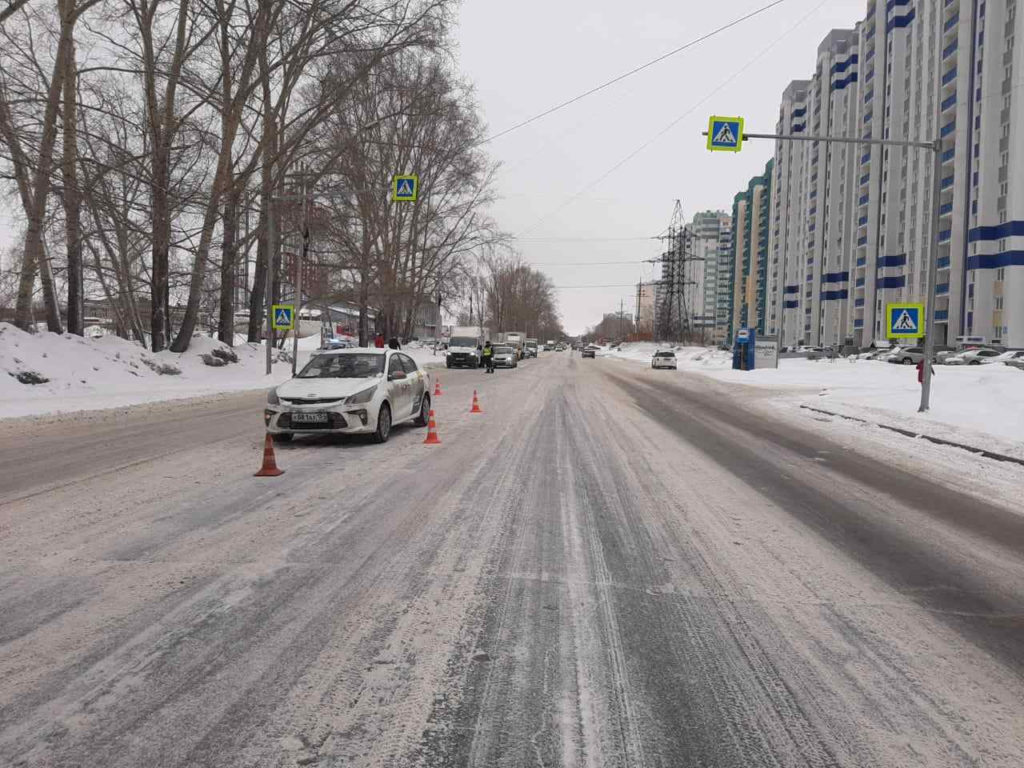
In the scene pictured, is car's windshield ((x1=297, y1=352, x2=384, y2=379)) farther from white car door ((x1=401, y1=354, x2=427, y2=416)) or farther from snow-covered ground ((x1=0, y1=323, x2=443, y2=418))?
snow-covered ground ((x1=0, y1=323, x2=443, y2=418))

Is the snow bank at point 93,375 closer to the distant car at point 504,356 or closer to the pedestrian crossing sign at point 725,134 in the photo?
the pedestrian crossing sign at point 725,134

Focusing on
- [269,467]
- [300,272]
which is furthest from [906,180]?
[269,467]

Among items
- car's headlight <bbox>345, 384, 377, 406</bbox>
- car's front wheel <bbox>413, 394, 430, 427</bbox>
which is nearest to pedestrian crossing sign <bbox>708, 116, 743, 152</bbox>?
car's front wheel <bbox>413, 394, 430, 427</bbox>

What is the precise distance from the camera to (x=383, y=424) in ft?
35.4

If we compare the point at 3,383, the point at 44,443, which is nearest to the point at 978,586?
the point at 44,443

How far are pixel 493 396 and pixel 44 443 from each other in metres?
11.9

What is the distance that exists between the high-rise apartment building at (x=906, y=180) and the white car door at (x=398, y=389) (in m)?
28.7

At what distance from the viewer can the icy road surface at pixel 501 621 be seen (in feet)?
8.83

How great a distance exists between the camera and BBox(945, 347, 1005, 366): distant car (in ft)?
149

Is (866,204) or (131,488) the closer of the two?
(131,488)

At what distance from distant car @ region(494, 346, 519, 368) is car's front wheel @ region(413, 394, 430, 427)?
111ft

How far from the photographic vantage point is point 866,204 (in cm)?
8119

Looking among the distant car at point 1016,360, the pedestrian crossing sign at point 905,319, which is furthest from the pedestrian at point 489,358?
the distant car at point 1016,360

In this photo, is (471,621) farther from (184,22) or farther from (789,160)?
(789,160)
